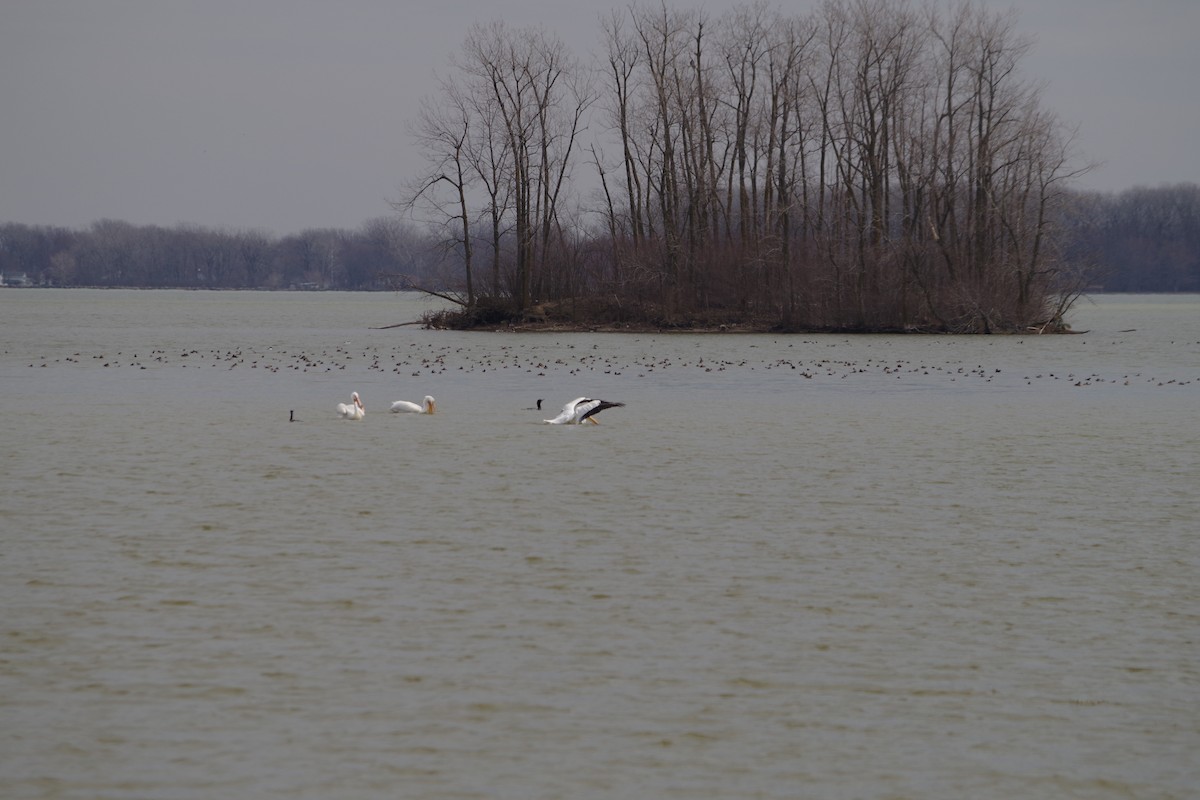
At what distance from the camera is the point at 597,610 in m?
8.70

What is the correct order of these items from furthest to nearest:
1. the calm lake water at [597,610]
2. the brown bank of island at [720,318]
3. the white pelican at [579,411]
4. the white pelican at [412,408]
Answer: the brown bank of island at [720,318] → the white pelican at [412,408] → the white pelican at [579,411] → the calm lake water at [597,610]

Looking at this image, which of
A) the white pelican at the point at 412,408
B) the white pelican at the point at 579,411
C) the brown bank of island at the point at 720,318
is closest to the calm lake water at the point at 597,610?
the white pelican at the point at 579,411

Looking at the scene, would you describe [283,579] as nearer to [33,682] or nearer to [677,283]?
[33,682]

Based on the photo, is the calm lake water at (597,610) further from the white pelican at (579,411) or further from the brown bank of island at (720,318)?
the brown bank of island at (720,318)

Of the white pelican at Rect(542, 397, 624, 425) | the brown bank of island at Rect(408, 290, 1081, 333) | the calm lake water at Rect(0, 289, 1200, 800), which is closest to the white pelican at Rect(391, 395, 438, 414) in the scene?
the calm lake water at Rect(0, 289, 1200, 800)

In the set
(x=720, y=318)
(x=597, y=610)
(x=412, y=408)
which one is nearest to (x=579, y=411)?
(x=412, y=408)

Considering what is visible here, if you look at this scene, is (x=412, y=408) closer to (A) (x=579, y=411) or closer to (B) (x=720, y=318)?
(A) (x=579, y=411)

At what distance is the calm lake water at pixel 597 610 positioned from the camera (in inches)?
240

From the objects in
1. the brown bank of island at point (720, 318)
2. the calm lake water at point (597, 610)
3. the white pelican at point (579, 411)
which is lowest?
the calm lake water at point (597, 610)

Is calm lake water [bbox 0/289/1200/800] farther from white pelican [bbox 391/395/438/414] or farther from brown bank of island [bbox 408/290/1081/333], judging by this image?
brown bank of island [bbox 408/290/1081/333]

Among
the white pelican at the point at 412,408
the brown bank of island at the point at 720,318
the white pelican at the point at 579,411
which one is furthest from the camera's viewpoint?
the brown bank of island at the point at 720,318

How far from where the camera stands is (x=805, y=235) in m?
59.5

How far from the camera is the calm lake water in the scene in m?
6.11

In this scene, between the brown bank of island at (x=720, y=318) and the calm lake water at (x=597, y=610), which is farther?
the brown bank of island at (x=720, y=318)
